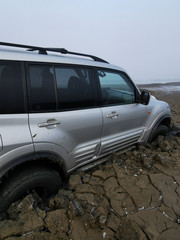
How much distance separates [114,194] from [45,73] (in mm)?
1793

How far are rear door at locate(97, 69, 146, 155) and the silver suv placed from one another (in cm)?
2

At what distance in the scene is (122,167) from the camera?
2.41m

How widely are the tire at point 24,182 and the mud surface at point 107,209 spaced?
0.33ft

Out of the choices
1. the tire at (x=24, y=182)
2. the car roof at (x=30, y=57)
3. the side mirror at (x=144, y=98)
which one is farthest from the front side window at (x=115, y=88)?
the tire at (x=24, y=182)

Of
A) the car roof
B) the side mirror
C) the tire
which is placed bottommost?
the tire

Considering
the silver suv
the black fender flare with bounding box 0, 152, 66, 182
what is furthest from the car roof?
the black fender flare with bounding box 0, 152, 66, 182

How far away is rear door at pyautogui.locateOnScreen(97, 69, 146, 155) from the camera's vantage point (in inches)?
83.4

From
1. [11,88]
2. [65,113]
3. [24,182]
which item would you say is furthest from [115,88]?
[24,182]

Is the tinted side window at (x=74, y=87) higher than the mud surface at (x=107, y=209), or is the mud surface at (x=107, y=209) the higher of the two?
the tinted side window at (x=74, y=87)

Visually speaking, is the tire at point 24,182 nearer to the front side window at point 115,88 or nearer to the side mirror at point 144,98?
the front side window at point 115,88

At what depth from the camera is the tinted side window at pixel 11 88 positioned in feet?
4.25

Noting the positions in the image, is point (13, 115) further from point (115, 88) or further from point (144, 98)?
point (144, 98)

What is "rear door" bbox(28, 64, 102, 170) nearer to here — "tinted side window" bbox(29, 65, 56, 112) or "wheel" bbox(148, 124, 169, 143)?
"tinted side window" bbox(29, 65, 56, 112)

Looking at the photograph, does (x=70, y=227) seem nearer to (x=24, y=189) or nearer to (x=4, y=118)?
(x=24, y=189)
